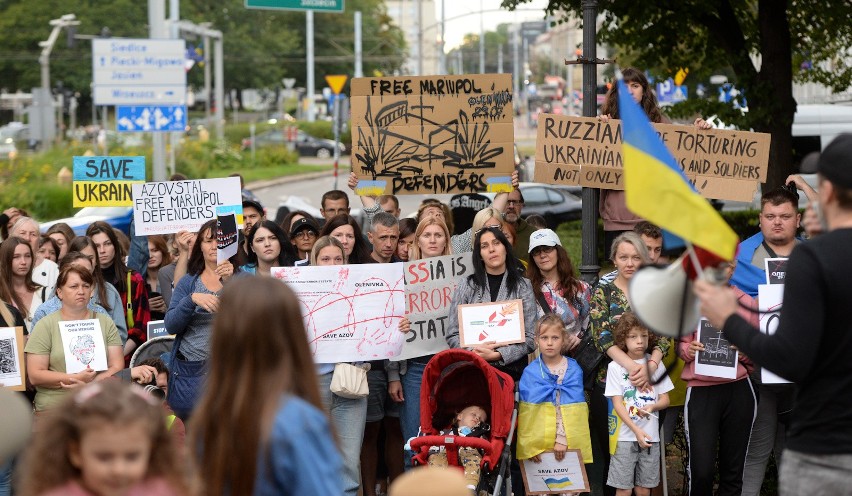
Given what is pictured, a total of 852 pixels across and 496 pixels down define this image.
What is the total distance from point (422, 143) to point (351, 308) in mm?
2700

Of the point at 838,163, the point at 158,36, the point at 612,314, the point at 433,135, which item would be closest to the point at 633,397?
the point at 612,314

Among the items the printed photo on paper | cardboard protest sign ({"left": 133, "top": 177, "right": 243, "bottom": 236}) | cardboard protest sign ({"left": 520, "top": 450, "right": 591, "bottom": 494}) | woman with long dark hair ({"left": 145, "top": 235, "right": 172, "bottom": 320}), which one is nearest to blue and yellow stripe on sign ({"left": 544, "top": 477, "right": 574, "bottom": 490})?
cardboard protest sign ({"left": 520, "top": 450, "right": 591, "bottom": 494})

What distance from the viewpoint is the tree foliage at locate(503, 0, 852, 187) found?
1478cm

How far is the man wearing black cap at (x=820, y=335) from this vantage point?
4.07 m

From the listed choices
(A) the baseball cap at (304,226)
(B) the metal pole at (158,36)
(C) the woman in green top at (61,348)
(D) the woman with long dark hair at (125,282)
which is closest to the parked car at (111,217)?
(B) the metal pole at (158,36)

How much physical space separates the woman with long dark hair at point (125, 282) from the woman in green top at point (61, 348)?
1106 millimetres

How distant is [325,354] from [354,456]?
0.68 meters

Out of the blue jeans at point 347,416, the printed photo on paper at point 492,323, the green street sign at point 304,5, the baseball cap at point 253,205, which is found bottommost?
the blue jeans at point 347,416

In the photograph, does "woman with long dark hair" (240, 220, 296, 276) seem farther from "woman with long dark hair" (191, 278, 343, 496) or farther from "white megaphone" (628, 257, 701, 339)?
"woman with long dark hair" (191, 278, 343, 496)

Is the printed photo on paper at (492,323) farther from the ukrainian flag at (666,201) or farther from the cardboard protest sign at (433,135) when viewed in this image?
the ukrainian flag at (666,201)

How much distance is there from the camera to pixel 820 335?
13.4ft

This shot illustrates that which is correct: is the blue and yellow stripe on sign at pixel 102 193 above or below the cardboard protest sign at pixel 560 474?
above

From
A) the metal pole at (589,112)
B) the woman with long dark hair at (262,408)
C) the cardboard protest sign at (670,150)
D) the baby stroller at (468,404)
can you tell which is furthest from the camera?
the cardboard protest sign at (670,150)

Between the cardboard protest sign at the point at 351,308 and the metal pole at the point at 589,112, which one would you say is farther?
the metal pole at the point at 589,112
